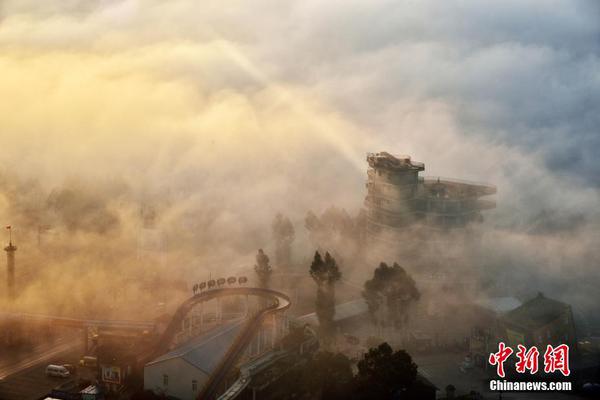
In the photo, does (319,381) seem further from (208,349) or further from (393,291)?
(393,291)

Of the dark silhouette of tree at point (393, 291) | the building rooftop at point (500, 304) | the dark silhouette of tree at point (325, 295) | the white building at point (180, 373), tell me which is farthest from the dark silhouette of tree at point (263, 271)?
the building rooftop at point (500, 304)

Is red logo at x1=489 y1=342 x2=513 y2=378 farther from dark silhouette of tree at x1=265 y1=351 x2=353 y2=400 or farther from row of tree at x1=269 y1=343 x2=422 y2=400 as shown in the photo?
dark silhouette of tree at x1=265 y1=351 x2=353 y2=400

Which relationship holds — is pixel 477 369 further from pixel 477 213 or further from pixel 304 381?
pixel 477 213

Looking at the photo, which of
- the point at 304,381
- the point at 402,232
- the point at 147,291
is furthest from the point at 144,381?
the point at 402,232

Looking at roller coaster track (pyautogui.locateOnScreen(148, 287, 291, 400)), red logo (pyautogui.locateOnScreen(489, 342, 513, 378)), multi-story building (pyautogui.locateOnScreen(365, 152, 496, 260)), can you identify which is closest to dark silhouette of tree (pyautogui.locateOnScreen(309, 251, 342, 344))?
roller coaster track (pyautogui.locateOnScreen(148, 287, 291, 400))

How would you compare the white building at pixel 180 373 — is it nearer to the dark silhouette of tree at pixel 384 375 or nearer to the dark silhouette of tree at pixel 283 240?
the dark silhouette of tree at pixel 384 375
